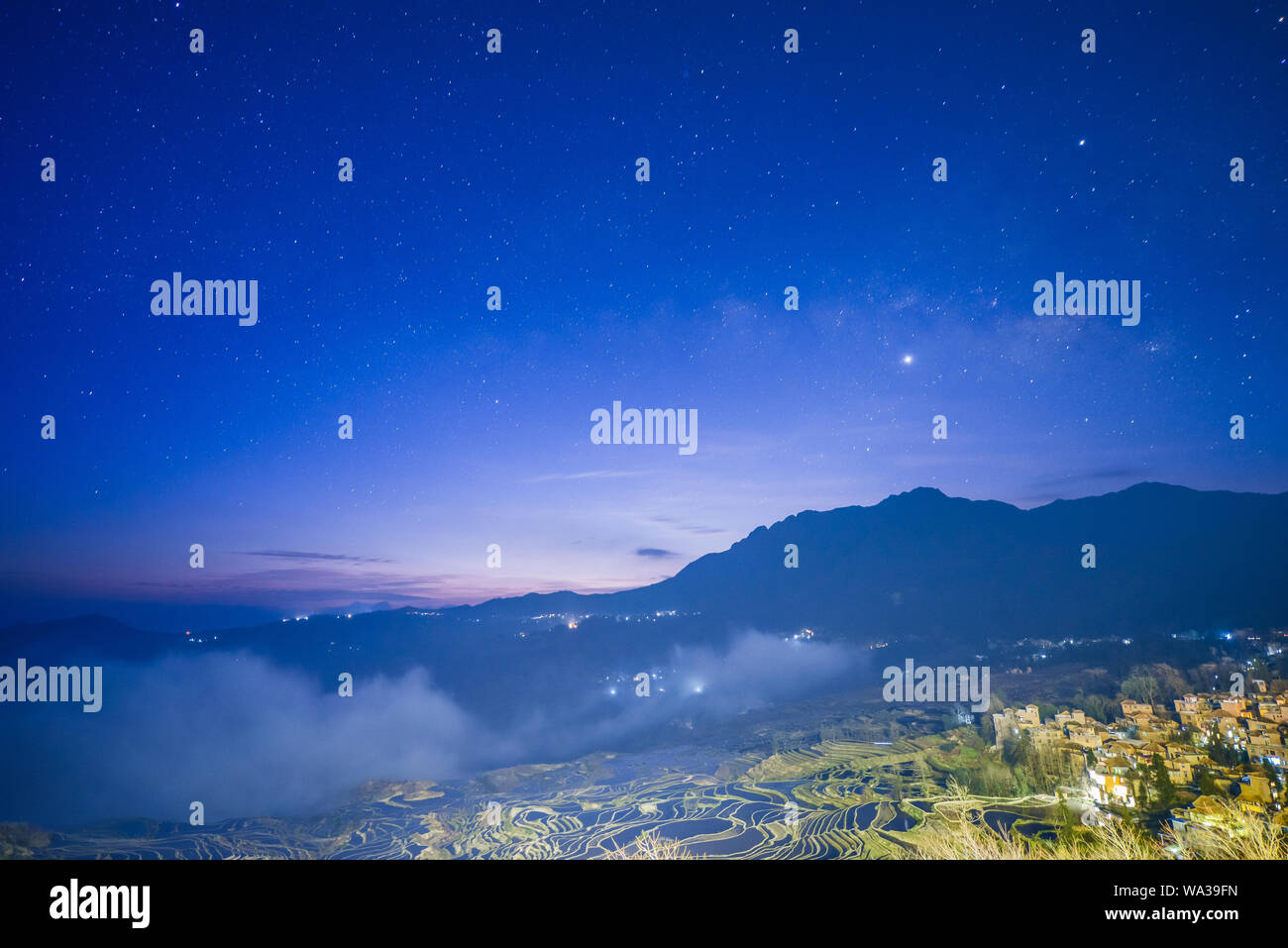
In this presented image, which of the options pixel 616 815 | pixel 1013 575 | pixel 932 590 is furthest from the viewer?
pixel 932 590

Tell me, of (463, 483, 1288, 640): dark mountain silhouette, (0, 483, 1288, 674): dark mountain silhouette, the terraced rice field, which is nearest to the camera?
the terraced rice field

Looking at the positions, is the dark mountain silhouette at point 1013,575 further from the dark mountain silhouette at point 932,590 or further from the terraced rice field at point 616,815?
the terraced rice field at point 616,815

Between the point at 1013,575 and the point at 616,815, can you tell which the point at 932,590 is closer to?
the point at 1013,575

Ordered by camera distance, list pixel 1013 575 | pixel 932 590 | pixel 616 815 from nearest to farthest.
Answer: pixel 616 815 → pixel 1013 575 → pixel 932 590

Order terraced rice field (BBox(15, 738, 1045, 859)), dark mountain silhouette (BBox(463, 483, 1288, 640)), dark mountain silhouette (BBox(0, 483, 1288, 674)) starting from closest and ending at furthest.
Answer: terraced rice field (BBox(15, 738, 1045, 859))
dark mountain silhouette (BBox(463, 483, 1288, 640))
dark mountain silhouette (BBox(0, 483, 1288, 674))

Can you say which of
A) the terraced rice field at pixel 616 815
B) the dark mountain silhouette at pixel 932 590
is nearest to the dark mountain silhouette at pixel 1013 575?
the dark mountain silhouette at pixel 932 590

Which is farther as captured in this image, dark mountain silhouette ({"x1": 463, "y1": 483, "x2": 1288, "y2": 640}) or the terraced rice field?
dark mountain silhouette ({"x1": 463, "y1": 483, "x2": 1288, "y2": 640})

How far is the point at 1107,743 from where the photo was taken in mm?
35156

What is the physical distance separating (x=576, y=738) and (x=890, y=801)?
85487 mm

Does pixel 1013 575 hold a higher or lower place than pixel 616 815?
higher

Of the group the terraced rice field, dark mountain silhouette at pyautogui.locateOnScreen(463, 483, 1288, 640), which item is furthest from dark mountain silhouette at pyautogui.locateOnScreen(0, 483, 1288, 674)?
the terraced rice field

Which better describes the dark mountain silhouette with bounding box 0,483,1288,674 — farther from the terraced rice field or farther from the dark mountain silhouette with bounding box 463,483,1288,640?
the terraced rice field

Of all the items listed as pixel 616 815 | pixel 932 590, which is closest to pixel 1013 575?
pixel 932 590
